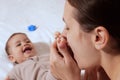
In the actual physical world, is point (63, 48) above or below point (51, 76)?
above

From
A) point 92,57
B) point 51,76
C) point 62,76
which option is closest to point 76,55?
point 92,57

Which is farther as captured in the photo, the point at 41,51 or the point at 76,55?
the point at 41,51

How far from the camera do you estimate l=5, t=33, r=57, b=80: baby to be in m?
1.48

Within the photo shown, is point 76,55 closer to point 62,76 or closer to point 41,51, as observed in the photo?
point 62,76

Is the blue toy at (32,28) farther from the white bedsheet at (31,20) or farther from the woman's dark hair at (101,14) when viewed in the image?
the woman's dark hair at (101,14)

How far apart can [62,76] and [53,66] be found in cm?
6

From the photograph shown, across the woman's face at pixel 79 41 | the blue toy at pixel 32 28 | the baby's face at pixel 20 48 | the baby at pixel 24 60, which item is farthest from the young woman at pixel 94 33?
the blue toy at pixel 32 28

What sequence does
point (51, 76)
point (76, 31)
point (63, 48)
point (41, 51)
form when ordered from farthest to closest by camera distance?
point (41, 51), point (51, 76), point (63, 48), point (76, 31)

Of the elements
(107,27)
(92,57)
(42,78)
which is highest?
(107,27)

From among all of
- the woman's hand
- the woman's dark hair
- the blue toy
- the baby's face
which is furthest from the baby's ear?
the woman's dark hair

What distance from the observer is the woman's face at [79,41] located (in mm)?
933

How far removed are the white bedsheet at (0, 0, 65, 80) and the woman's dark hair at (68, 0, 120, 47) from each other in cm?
80

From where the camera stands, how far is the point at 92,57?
3.16 ft

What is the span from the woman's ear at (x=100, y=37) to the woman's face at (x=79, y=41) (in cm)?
3
